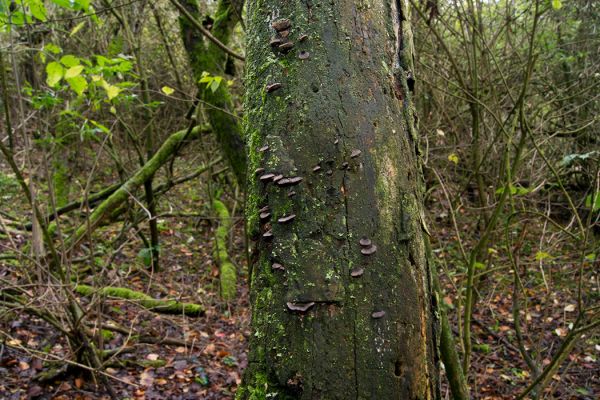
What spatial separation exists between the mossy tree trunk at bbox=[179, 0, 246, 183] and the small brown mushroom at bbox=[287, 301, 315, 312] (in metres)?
3.77

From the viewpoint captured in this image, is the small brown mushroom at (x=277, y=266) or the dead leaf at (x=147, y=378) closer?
the small brown mushroom at (x=277, y=266)

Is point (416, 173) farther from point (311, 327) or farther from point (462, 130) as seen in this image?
point (462, 130)

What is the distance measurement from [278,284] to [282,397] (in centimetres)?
23

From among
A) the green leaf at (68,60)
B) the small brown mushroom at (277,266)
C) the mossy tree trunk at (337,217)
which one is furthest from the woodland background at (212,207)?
the small brown mushroom at (277,266)

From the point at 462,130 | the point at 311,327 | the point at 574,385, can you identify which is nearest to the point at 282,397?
the point at 311,327

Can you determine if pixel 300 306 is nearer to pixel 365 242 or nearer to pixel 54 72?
pixel 365 242

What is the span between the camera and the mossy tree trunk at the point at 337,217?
3.21ft

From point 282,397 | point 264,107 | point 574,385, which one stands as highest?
point 264,107

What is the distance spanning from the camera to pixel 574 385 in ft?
15.3

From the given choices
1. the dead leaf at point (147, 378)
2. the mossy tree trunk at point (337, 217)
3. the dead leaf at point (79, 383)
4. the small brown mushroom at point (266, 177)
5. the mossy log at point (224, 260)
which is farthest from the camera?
the mossy log at point (224, 260)

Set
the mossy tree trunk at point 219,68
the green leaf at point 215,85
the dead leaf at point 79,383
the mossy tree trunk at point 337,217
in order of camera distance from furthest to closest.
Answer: the mossy tree trunk at point 219,68 < the dead leaf at point 79,383 < the green leaf at point 215,85 < the mossy tree trunk at point 337,217

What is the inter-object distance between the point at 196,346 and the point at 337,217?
4.22m

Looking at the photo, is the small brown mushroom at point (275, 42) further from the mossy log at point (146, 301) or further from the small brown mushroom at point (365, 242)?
the mossy log at point (146, 301)

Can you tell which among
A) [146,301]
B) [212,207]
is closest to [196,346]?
[146,301]
